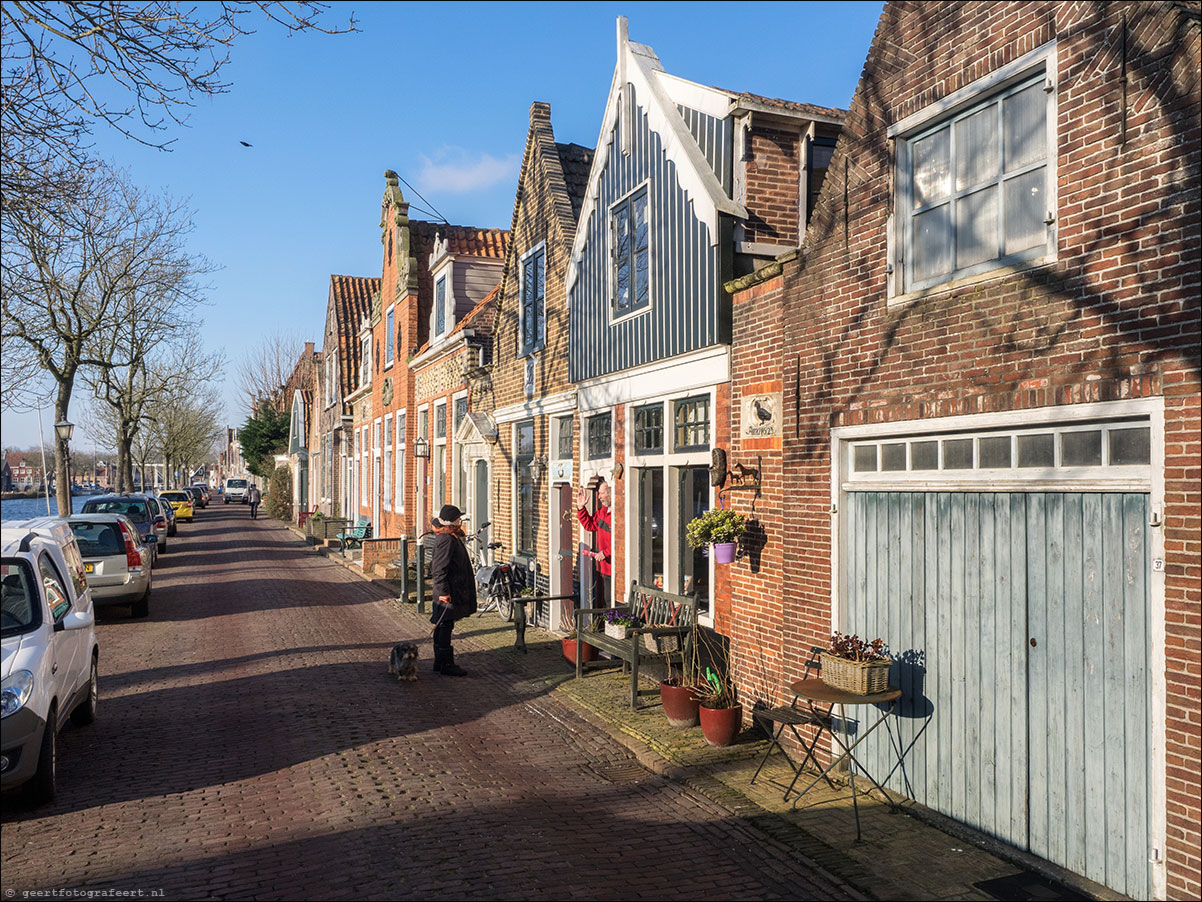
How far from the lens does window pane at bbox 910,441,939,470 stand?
614cm

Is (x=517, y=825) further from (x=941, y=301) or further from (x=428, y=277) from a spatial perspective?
(x=428, y=277)

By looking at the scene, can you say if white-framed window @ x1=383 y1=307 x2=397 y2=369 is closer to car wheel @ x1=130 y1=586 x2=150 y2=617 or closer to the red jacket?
car wheel @ x1=130 y1=586 x2=150 y2=617

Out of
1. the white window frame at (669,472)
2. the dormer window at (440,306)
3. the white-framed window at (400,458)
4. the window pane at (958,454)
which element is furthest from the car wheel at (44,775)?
the white-framed window at (400,458)

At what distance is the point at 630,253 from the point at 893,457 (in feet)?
17.4

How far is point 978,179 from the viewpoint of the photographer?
19.2ft

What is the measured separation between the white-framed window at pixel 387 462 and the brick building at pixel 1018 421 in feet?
67.2

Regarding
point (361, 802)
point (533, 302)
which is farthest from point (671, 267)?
point (361, 802)

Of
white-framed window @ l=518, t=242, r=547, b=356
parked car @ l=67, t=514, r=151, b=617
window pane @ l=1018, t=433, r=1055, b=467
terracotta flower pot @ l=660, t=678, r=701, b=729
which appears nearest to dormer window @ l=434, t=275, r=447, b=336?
white-framed window @ l=518, t=242, r=547, b=356

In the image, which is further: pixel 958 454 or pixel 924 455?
pixel 924 455

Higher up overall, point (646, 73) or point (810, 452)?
point (646, 73)

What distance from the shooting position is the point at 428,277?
2517 cm

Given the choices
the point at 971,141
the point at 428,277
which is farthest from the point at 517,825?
the point at 428,277

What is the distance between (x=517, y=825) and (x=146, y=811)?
2531 millimetres

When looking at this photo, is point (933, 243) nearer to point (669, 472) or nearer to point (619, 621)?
point (669, 472)
